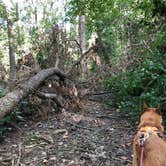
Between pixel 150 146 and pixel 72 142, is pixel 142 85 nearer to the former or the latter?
pixel 72 142

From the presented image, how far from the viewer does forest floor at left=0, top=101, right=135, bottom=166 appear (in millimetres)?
5332

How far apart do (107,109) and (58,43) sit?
118 inches

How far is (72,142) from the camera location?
6.07 m

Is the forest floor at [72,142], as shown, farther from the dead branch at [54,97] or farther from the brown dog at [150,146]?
the brown dog at [150,146]

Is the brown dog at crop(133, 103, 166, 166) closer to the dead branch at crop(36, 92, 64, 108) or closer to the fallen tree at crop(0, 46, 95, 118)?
the fallen tree at crop(0, 46, 95, 118)

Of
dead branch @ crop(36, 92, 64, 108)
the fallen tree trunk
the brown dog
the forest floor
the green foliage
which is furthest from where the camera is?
dead branch @ crop(36, 92, 64, 108)

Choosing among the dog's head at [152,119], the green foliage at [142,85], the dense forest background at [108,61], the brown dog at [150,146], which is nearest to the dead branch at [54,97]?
the dense forest background at [108,61]

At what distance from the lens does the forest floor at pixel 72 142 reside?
17.5 feet

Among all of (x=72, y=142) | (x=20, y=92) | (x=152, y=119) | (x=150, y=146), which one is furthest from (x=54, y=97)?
(x=150, y=146)

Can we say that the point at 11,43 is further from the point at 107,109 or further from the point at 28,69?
the point at 107,109

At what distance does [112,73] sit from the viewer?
1012cm

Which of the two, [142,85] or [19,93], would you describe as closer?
[19,93]

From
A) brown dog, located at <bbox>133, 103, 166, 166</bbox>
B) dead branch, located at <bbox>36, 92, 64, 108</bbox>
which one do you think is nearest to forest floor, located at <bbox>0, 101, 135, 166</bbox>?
dead branch, located at <bbox>36, 92, 64, 108</bbox>

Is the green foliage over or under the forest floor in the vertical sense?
over
